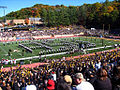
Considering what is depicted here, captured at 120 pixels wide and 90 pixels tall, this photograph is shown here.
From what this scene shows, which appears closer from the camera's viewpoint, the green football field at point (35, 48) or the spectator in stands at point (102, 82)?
the spectator in stands at point (102, 82)

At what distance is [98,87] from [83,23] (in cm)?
8395

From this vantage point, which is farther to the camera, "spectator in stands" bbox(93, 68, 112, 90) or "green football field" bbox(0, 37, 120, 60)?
"green football field" bbox(0, 37, 120, 60)

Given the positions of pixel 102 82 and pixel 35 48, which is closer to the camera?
pixel 102 82

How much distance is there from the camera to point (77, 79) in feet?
13.2

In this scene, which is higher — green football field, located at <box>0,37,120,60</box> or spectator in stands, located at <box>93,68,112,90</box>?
spectator in stands, located at <box>93,68,112,90</box>

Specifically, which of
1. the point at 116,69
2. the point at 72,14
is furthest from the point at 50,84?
the point at 72,14

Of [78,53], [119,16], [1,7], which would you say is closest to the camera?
[78,53]

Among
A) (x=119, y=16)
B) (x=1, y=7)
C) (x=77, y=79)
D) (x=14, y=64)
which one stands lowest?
(x=14, y=64)

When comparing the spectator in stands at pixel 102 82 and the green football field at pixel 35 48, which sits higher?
the spectator in stands at pixel 102 82

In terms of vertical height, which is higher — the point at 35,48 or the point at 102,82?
the point at 102,82

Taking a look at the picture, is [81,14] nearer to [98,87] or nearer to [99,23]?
[99,23]

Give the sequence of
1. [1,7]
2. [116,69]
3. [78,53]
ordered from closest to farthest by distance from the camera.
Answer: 1. [116,69]
2. [78,53]
3. [1,7]

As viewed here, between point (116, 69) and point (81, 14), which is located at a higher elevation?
point (81, 14)

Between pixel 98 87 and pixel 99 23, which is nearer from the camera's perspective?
pixel 98 87
